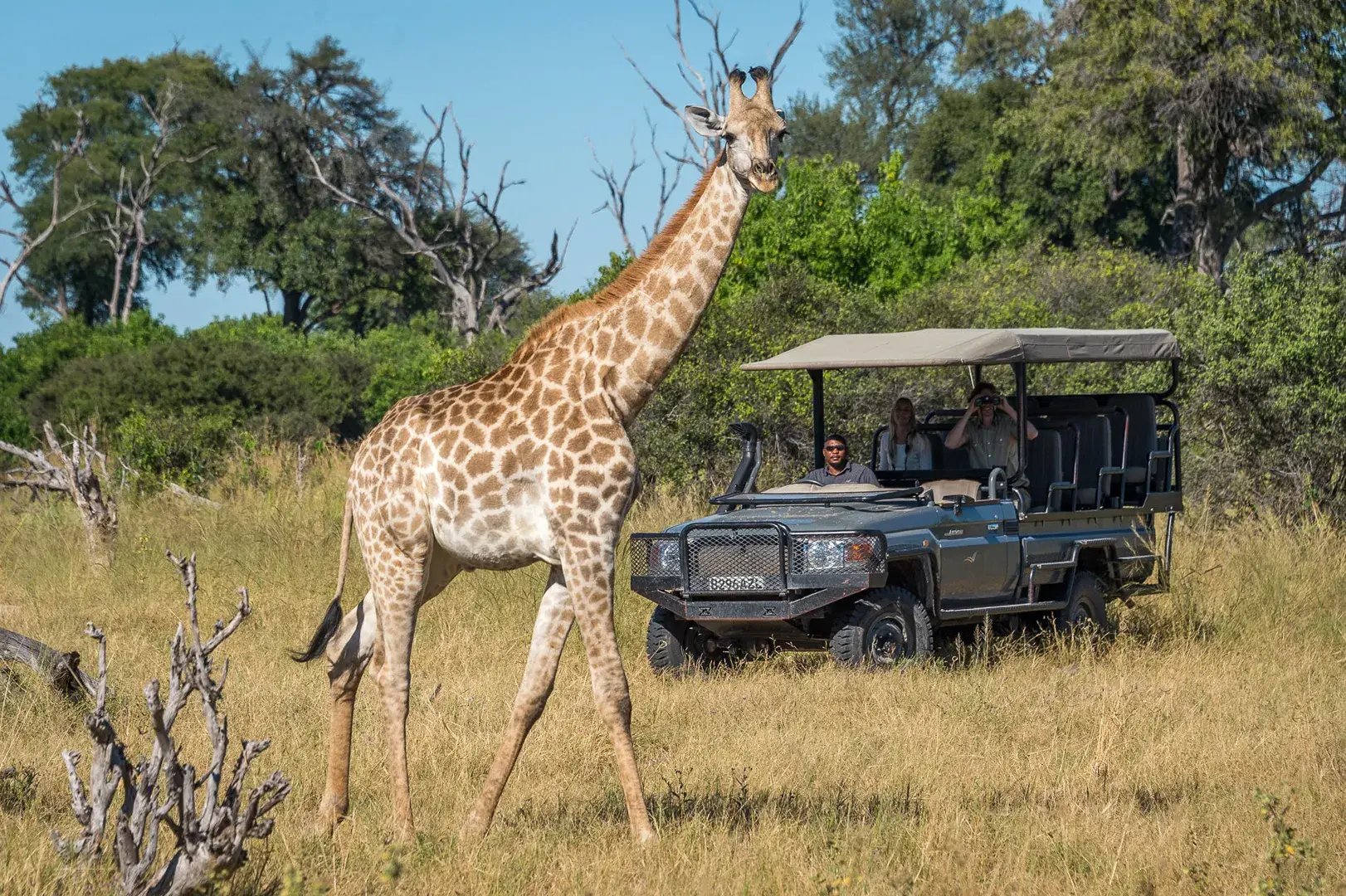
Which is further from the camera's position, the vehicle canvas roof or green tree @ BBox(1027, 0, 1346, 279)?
green tree @ BBox(1027, 0, 1346, 279)

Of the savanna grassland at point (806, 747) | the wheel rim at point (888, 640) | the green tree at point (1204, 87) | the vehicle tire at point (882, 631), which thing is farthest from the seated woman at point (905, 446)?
the green tree at point (1204, 87)

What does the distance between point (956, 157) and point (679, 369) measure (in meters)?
22.4

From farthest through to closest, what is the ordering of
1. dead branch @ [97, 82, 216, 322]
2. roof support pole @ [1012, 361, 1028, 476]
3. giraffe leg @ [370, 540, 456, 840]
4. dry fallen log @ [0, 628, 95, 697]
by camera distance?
dead branch @ [97, 82, 216, 322], roof support pole @ [1012, 361, 1028, 476], dry fallen log @ [0, 628, 95, 697], giraffe leg @ [370, 540, 456, 840]

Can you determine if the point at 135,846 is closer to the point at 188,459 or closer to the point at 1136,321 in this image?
the point at 188,459

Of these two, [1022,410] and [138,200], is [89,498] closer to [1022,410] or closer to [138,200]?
[1022,410]

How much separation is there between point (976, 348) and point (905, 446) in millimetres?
1562

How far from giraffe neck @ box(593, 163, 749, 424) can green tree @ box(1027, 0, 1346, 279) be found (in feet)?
73.1

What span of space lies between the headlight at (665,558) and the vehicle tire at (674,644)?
45 centimetres

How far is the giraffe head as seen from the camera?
19.8ft

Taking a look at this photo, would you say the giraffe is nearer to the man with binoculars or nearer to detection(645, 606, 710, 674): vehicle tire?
detection(645, 606, 710, 674): vehicle tire

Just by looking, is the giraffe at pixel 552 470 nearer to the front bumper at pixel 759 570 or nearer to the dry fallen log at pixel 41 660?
the dry fallen log at pixel 41 660

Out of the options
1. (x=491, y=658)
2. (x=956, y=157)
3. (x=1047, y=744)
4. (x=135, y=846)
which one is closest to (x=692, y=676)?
(x=491, y=658)

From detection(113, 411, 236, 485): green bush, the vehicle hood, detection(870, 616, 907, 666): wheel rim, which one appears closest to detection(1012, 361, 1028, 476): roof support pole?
A: the vehicle hood

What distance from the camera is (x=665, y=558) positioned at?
10.3m
